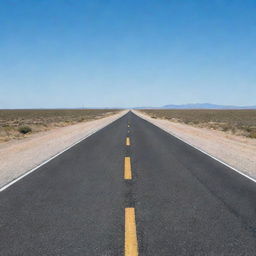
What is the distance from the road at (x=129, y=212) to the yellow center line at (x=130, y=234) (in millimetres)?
13

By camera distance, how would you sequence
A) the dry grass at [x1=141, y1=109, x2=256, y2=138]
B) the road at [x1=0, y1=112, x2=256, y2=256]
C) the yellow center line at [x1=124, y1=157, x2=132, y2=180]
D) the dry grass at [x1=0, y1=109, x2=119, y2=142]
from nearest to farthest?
1. the road at [x1=0, y1=112, x2=256, y2=256]
2. the yellow center line at [x1=124, y1=157, x2=132, y2=180]
3. the dry grass at [x1=0, y1=109, x2=119, y2=142]
4. the dry grass at [x1=141, y1=109, x2=256, y2=138]

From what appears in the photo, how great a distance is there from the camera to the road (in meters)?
3.54

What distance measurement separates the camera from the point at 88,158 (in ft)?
32.8

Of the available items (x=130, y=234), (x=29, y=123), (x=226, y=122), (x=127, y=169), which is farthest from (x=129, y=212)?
(x=226, y=122)

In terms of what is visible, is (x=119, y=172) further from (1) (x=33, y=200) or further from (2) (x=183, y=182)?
(1) (x=33, y=200)

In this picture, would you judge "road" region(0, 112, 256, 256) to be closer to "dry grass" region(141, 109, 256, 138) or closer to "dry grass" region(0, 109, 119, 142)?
"dry grass" region(0, 109, 119, 142)

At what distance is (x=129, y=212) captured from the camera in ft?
15.3

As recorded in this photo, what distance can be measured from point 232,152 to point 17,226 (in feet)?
33.4

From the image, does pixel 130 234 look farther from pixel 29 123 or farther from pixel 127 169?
pixel 29 123

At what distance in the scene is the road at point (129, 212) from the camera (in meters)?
Answer: 3.54

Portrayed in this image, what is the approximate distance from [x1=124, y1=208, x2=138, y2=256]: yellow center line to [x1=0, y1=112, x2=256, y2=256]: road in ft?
0.04

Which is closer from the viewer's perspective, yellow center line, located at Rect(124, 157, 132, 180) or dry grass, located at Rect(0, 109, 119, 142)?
yellow center line, located at Rect(124, 157, 132, 180)

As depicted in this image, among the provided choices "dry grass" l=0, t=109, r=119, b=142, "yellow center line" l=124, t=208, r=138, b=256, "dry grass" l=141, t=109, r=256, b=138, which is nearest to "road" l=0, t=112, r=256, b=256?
"yellow center line" l=124, t=208, r=138, b=256

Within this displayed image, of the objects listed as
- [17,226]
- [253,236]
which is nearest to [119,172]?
[17,226]
